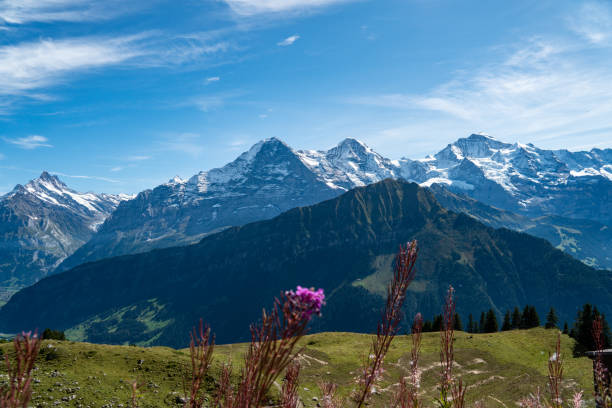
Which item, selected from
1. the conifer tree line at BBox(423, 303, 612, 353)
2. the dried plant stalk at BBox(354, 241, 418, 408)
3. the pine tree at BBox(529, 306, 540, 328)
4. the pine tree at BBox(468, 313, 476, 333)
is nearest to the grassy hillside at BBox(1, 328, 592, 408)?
the conifer tree line at BBox(423, 303, 612, 353)

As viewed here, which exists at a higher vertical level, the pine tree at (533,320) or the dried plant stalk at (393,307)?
the dried plant stalk at (393,307)

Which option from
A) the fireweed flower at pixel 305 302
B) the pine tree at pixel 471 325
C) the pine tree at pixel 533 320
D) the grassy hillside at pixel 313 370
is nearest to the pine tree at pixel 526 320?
the pine tree at pixel 533 320

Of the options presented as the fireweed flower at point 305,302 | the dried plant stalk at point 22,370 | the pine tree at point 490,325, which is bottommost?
the pine tree at point 490,325

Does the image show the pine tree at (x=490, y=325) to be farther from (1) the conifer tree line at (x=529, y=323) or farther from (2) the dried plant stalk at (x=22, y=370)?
(2) the dried plant stalk at (x=22, y=370)

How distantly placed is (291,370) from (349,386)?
4608cm

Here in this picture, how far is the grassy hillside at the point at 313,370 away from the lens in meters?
36.7

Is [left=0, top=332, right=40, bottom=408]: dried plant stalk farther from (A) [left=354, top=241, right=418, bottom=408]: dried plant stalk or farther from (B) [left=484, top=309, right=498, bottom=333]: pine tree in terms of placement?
(B) [left=484, top=309, right=498, bottom=333]: pine tree

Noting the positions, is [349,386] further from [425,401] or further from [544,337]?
[544,337]

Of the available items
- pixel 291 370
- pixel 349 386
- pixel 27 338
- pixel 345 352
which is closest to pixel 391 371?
pixel 349 386

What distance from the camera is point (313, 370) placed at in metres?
53.7

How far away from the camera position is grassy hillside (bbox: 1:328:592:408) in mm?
36656

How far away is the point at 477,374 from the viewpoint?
54719mm

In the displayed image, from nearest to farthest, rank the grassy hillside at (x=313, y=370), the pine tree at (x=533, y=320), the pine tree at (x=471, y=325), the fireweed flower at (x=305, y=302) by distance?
the fireweed flower at (x=305, y=302)
the grassy hillside at (x=313, y=370)
the pine tree at (x=533, y=320)
the pine tree at (x=471, y=325)

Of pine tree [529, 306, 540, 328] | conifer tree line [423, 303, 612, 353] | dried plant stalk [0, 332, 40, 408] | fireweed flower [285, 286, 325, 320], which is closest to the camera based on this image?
fireweed flower [285, 286, 325, 320]
